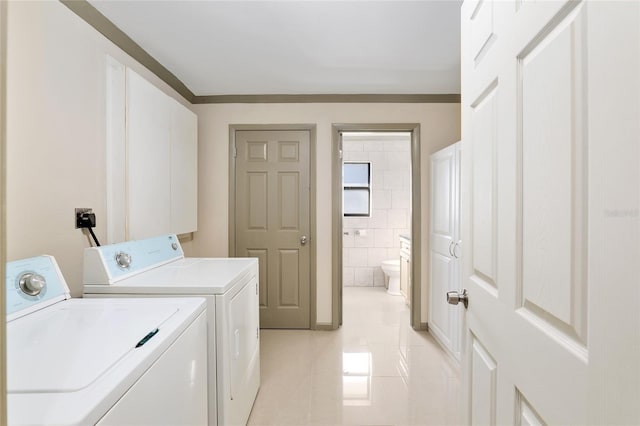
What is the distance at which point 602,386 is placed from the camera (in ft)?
1.47

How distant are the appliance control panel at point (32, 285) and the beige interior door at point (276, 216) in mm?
2007

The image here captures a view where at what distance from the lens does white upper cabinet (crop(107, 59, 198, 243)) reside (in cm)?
188

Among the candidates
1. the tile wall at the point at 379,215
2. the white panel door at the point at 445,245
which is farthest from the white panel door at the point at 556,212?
the tile wall at the point at 379,215

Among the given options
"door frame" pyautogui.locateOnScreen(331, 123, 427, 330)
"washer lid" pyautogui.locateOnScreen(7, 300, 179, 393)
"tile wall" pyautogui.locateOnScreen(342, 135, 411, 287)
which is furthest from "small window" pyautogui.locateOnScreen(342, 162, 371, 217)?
"washer lid" pyautogui.locateOnScreen(7, 300, 179, 393)

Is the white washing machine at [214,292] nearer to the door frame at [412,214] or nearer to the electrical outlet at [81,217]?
the electrical outlet at [81,217]

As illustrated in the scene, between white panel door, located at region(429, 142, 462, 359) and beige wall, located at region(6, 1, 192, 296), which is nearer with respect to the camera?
beige wall, located at region(6, 1, 192, 296)

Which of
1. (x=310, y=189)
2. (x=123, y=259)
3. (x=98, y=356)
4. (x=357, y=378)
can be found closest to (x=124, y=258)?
(x=123, y=259)

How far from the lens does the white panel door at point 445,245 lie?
2525 millimetres

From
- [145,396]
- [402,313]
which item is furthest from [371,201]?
[145,396]

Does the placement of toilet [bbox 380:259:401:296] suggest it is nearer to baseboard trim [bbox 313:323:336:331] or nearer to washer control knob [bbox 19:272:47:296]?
baseboard trim [bbox 313:323:336:331]

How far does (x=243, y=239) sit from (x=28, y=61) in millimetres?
2175

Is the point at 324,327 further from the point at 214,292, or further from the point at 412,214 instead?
the point at 214,292

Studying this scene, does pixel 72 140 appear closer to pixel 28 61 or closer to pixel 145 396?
pixel 28 61

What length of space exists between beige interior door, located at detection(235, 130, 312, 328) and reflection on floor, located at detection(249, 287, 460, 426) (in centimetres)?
28
